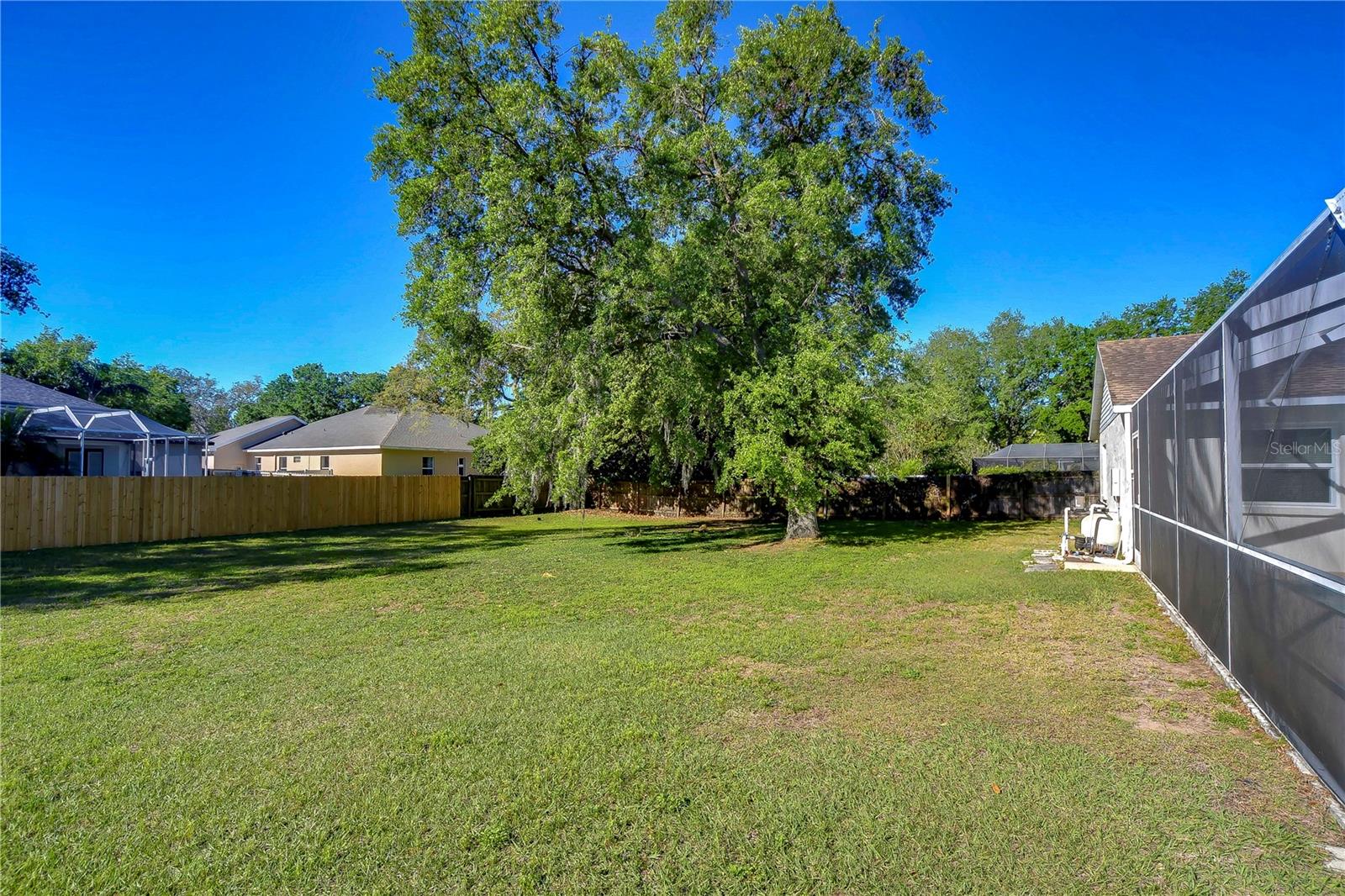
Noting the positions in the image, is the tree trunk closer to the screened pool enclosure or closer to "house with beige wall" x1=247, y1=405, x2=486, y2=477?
the screened pool enclosure

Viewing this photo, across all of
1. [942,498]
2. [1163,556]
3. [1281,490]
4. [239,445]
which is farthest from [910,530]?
[239,445]

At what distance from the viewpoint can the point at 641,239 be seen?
1227cm

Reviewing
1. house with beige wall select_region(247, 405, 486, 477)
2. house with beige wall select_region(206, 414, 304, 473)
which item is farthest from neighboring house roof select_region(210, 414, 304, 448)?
house with beige wall select_region(247, 405, 486, 477)

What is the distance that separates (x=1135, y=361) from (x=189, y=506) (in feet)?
66.4

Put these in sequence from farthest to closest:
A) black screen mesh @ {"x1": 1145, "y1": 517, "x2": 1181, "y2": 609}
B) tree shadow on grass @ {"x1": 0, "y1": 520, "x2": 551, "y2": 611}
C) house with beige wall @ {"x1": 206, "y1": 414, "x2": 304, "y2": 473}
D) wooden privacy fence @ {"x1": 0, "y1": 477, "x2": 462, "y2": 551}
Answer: house with beige wall @ {"x1": 206, "y1": 414, "x2": 304, "y2": 473}
wooden privacy fence @ {"x1": 0, "y1": 477, "x2": 462, "y2": 551}
tree shadow on grass @ {"x1": 0, "y1": 520, "x2": 551, "y2": 611}
black screen mesh @ {"x1": 1145, "y1": 517, "x2": 1181, "y2": 609}

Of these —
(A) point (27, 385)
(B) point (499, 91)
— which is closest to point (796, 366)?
(B) point (499, 91)

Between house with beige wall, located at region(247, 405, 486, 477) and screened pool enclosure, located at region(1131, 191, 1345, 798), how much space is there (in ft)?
74.0

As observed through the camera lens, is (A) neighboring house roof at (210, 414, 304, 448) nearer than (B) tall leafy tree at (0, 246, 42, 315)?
No

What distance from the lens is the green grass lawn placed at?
249 cm

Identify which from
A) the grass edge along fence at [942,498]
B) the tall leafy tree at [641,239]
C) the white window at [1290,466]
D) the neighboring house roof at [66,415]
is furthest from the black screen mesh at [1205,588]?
the neighboring house roof at [66,415]

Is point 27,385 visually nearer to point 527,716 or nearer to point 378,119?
point 378,119

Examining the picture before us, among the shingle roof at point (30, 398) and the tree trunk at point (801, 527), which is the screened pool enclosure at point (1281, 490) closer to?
the tree trunk at point (801, 527)

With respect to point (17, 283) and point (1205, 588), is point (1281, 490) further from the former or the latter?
point (17, 283)

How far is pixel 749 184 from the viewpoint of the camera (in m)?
13.0
